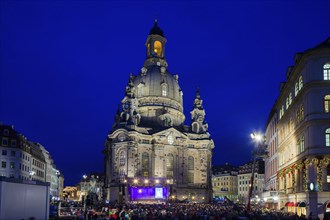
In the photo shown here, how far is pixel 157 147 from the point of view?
11394 centimetres

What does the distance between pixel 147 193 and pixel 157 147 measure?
696 inches

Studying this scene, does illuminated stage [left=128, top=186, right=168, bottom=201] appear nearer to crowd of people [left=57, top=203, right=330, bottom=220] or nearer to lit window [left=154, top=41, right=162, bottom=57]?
crowd of people [left=57, top=203, right=330, bottom=220]

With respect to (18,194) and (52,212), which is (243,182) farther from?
(18,194)

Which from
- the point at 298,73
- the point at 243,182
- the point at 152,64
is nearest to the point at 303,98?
the point at 298,73

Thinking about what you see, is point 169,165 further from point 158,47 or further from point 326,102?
point 326,102

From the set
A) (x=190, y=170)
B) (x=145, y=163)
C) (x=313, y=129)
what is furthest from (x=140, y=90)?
(x=313, y=129)

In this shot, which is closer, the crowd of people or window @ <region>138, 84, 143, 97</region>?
the crowd of people

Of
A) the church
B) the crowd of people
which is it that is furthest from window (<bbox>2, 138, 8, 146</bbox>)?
the crowd of people

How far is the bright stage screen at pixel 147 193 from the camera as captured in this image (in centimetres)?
9719

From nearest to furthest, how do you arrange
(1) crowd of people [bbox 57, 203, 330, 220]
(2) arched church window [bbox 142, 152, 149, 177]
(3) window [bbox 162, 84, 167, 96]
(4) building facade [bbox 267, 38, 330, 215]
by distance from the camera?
(1) crowd of people [bbox 57, 203, 330, 220]
(4) building facade [bbox 267, 38, 330, 215]
(2) arched church window [bbox 142, 152, 149, 177]
(3) window [bbox 162, 84, 167, 96]

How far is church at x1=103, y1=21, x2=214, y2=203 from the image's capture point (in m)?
107

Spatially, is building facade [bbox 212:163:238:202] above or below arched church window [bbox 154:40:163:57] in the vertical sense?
below

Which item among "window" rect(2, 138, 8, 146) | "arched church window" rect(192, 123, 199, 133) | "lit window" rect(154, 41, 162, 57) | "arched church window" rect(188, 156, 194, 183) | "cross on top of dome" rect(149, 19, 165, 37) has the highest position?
"cross on top of dome" rect(149, 19, 165, 37)

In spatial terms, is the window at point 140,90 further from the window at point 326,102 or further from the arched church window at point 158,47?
the window at point 326,102
